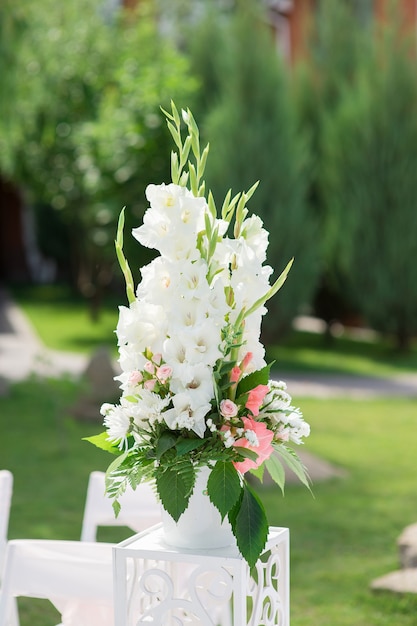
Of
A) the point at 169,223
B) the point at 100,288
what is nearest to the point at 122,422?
the point at 169,223

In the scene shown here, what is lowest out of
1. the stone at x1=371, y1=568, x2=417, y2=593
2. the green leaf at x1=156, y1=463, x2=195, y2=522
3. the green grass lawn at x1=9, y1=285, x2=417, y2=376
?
the green leaf at x1=156, y1=463, x2=195, y2=522

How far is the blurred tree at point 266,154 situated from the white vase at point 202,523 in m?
11.3

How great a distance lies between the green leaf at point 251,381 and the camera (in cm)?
238

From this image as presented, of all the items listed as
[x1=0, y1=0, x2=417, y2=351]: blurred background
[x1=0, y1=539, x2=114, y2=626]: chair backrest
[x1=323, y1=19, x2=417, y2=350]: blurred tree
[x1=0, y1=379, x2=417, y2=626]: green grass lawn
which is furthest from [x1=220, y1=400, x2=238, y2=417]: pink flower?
[x1=323, y1=19, x2=417, y2=350]: blurred tree

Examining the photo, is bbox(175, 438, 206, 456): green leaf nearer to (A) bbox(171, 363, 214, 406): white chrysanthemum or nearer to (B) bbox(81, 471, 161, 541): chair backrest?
(A) bbox(171, 363, 214, 406): white chrysanthemum

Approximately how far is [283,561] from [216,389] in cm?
55

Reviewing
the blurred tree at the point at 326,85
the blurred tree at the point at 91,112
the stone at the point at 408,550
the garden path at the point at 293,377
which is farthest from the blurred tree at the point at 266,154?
the stone at the point at 408,550

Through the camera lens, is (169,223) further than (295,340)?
No

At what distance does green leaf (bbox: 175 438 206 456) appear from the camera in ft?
7.53

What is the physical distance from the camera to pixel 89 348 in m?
15.3

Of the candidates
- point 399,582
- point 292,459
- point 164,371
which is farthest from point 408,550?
point 164,371

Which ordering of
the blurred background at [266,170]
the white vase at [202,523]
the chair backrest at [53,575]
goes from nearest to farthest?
the white vase at [202,523]
the chair backrest at [53,575]
the blurred background at [266,170]

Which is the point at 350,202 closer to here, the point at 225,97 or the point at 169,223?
the point at 225,97

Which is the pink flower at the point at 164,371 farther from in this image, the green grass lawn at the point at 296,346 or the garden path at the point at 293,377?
the green grass lawn at the point at 296,346
